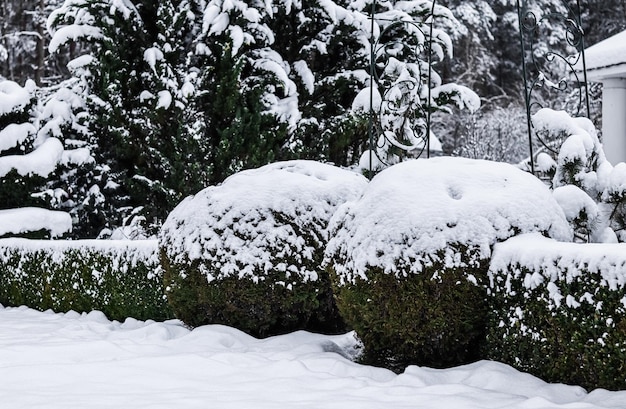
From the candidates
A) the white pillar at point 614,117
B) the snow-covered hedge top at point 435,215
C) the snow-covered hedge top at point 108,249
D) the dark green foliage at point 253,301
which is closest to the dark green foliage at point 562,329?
the snow-covered hedge top at point 435,215

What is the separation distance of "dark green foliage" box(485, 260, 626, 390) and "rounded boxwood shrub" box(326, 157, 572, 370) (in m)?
0.20

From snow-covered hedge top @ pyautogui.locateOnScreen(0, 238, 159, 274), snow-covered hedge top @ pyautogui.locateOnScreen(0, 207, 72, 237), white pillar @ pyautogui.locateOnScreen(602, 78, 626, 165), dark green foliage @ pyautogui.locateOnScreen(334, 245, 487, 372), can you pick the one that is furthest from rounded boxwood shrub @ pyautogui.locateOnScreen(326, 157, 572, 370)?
snow-covered hedge top @ pyautogui.locateOnScreen(0, 207, 72, 237)

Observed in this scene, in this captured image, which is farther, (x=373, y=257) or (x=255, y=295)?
(x=255, y=295)

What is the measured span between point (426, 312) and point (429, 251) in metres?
0.37

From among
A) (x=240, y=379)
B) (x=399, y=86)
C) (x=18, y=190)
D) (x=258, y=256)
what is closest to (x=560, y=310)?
(x=240, y=379)

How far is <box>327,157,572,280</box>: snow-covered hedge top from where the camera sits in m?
4.32

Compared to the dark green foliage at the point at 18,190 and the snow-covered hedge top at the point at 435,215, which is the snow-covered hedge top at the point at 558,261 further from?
the dark green foliage at the point at 18,190

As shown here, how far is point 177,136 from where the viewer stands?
33.6 feet

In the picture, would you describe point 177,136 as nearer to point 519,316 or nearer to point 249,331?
point 249,331

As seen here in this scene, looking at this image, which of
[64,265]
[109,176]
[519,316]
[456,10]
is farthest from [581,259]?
[456,10]

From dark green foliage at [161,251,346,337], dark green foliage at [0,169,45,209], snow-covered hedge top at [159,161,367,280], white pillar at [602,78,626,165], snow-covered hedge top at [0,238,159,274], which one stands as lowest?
dark green foliage at [161,251,346,337]

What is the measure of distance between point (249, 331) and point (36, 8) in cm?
1864

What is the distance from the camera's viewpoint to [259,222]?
547 centimetres

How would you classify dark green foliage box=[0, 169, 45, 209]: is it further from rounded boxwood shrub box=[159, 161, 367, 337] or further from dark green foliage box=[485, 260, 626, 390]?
dark green foliage box=[485, 260, 626, 390]
